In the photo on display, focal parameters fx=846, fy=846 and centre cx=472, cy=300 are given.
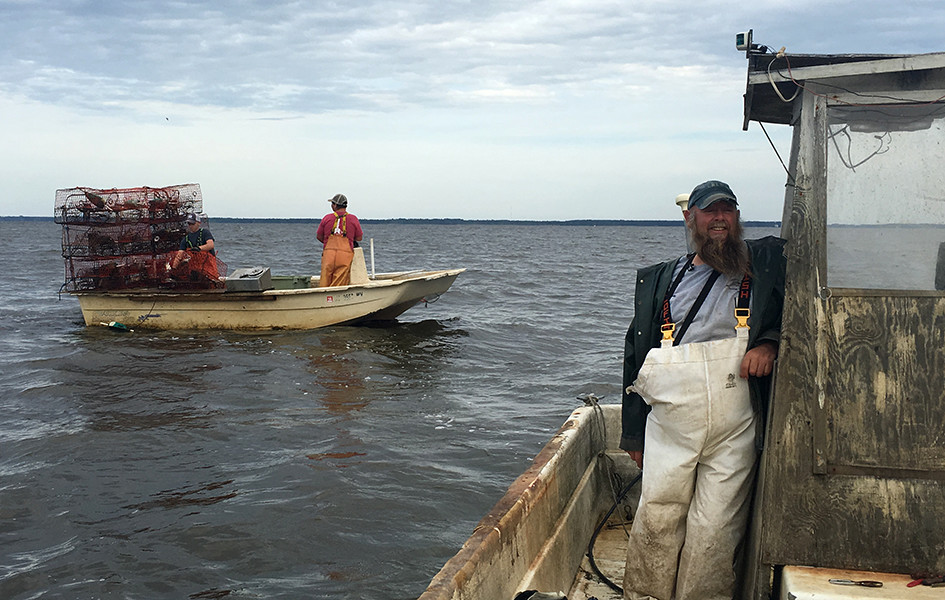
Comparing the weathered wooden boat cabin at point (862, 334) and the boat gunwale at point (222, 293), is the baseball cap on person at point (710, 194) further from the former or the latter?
the boat gunwale at point (222, 293)

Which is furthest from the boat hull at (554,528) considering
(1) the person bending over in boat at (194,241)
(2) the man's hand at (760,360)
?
(1) the person bending over in boat at (194,241)

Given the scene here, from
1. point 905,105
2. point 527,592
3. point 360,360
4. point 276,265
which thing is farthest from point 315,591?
point 276,265

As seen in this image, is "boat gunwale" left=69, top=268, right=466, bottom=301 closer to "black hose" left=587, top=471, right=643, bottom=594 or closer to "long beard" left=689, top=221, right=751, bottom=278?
"black hose" left=587, top=471, right=643, bottom=594

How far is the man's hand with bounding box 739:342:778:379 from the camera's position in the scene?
3285mm

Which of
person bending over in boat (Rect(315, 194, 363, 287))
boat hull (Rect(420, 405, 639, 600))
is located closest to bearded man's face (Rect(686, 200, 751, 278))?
boat hull (Rect(420, 405, 639, 600))

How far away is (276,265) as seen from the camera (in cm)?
3906

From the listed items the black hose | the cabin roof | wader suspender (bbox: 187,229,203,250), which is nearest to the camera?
the cabin roof

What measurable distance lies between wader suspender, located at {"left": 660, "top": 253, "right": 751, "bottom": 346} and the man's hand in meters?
0.12

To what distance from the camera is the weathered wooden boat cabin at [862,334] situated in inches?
122

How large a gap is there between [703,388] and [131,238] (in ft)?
43.2

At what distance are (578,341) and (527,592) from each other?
42.6ft

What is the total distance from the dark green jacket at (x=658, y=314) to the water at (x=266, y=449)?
0.70m

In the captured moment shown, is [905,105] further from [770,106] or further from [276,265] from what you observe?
[276,265]

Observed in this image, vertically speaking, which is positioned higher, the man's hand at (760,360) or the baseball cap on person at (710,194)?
the baseball cap on person at (710,194)
